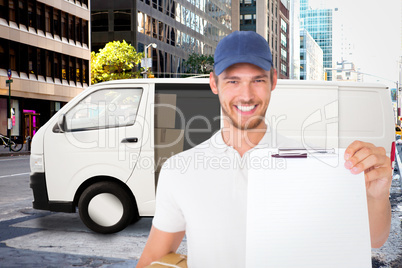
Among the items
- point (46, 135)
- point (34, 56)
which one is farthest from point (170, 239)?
point (34, 56)

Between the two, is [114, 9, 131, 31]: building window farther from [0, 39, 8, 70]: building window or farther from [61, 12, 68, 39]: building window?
[0, 39, 8, 70]: building window

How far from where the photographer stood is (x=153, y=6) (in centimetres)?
5866

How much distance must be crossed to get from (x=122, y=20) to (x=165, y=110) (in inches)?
1946

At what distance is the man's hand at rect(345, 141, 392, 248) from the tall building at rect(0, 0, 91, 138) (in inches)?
1430

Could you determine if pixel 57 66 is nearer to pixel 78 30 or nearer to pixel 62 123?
pixel 78 30

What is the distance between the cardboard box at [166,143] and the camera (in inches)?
281

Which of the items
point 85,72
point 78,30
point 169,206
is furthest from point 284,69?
point 169,206

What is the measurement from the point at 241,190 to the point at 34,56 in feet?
141

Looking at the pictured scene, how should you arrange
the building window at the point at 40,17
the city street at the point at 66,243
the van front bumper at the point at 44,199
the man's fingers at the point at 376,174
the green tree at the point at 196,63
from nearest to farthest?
1. the man's fingers at the point at 376,174
2. the city street at the point at 66,243
3. the van front bumper at the point at 44,199
4. the building window at the point at 40,17
5. the green tree at the point at 196,63

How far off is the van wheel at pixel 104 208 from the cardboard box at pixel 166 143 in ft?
2.26

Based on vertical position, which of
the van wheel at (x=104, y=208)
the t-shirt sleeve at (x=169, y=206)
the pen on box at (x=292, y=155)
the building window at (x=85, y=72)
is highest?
the building window at (x=85, y=72)

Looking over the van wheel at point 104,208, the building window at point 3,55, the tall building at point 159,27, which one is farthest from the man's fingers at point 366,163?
the tall building at point 159,27

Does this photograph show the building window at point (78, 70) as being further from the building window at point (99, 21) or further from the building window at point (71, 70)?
the building window at point (99, 21)

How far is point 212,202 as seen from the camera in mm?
1708
